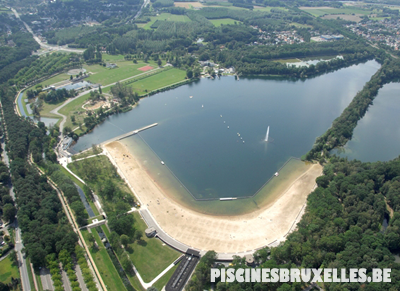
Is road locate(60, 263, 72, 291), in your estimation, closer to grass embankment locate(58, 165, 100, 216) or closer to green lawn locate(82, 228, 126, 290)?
green lawn locate(82, 228, 126, 290)

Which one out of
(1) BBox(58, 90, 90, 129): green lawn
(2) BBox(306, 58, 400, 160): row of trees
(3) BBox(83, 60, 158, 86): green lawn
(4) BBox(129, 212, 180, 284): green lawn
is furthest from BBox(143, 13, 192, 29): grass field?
(4) BBox(129, 212, 180, 284): green lawn

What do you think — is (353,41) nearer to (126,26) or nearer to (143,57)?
(143,57)

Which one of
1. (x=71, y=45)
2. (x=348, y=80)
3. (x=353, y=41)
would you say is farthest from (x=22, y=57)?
(x=353, y=41)

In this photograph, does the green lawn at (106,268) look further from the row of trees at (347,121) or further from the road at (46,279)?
the row of trees at (347,121)

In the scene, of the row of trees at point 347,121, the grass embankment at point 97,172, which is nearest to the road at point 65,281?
the grass embankment at point 97,172

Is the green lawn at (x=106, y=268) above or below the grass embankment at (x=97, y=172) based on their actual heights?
→ above

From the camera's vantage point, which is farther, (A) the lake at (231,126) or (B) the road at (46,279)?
(A) the lake at (231,126)

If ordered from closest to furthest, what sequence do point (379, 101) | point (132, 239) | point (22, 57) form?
point (132, 239) → point (379, 101) → point (22, 57)
